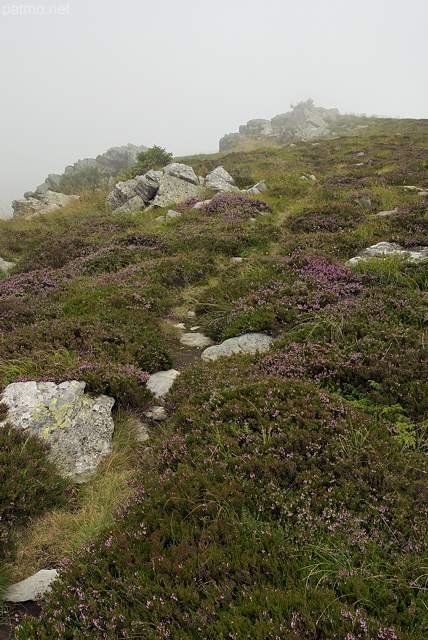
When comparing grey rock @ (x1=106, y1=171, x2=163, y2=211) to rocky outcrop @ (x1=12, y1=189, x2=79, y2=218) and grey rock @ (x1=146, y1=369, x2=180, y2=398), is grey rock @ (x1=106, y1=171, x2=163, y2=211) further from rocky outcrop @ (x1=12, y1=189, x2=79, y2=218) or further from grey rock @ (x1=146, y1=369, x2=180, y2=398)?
A: grey rock @ (x1=146, y1=369, x2=180, y2=398)

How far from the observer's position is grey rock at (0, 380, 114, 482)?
468 cm

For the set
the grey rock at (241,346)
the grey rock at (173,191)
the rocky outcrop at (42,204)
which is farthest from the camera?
the rocky outcrop at (42,204)

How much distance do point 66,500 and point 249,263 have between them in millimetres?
7955

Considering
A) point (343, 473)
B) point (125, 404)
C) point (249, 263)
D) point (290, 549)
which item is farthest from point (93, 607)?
point (249, 263)

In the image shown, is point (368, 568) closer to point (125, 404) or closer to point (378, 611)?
point (378, 611)

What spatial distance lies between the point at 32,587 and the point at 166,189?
70.9ft

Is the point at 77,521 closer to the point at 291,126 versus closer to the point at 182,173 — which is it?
the point at 182,173

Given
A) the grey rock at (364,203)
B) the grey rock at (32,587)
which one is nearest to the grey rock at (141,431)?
the grey rock at (32,587)

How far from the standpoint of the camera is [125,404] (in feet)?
18.9

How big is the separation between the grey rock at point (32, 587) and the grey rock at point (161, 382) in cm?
290

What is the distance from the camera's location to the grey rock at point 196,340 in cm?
793

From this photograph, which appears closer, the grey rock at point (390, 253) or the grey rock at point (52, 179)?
the grey rock at point (390, 253)

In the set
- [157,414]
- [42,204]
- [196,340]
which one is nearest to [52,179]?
[42,204]

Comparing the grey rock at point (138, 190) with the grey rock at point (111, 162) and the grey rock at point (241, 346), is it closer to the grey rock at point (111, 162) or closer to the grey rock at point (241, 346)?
the grey rock at point (241, 346)
